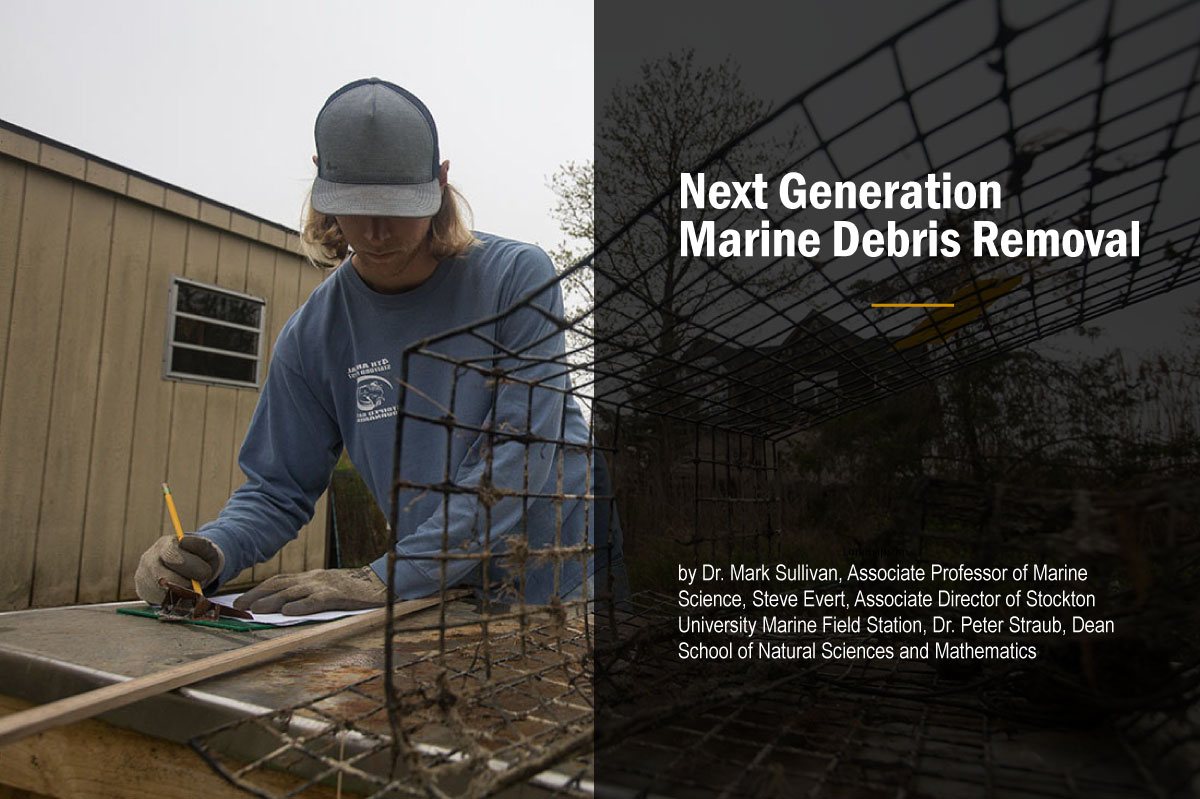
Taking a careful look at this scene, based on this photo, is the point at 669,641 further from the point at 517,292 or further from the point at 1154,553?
the point at 517,292

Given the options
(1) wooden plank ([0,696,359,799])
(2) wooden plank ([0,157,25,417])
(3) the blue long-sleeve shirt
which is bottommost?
(1) wooden plank ([0,696,359,799])

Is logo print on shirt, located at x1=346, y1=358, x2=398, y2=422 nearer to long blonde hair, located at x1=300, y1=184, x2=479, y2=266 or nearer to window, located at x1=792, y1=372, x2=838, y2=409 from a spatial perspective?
long blonde hair, located at x1=300, y1=184, x2=479, y2=266

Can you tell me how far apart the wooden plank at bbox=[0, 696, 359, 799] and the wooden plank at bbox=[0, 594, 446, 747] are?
0.20 feet

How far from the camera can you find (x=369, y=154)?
1.33m

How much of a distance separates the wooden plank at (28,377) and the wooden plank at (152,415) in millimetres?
405

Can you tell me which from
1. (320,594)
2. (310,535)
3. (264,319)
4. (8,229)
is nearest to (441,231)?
(320,594)

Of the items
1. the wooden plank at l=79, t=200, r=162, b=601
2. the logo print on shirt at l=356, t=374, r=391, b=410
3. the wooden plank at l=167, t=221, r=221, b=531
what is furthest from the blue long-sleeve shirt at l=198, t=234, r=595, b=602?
the wooden plank at l=167, t=221, r=221, b=531

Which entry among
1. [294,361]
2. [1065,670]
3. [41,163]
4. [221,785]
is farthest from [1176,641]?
[41,163]

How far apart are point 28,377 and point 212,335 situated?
94 cm

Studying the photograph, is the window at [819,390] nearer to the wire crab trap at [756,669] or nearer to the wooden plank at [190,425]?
the wire crab trap at [756,669]

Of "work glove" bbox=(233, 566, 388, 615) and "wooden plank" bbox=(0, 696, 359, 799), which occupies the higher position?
"work glove" bbox=(233, 566, 388, 615)

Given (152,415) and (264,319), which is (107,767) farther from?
(264,319)

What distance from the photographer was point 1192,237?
0.91 m

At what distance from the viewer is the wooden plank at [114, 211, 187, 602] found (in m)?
3.66
